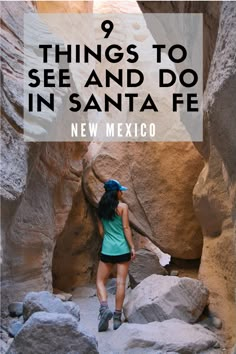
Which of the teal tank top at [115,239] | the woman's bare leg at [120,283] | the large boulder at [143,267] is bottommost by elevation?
the large boulder at [143,267]

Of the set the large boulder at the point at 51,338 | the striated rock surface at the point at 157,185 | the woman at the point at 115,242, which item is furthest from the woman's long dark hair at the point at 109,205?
the striated rock surface at the point at 157,185

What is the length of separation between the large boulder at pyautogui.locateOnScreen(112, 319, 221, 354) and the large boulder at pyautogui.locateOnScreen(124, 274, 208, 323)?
0.70ft

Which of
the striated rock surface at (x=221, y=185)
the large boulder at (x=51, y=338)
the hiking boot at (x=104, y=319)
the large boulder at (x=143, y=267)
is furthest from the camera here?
the large boulder at (x=143, y=267)

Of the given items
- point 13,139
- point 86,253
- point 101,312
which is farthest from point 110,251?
point 86,253

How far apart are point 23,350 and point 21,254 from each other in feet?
5.48

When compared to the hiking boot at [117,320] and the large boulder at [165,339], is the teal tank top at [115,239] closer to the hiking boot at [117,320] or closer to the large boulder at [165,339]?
the hiking boot at [117,320]

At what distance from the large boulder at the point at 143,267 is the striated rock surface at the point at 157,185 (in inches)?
29.1

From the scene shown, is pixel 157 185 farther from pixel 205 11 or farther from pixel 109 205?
pixel 205 11

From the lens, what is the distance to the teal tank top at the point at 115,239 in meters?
3.40

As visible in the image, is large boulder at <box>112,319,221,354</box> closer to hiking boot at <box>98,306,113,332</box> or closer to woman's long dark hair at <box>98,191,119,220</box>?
hiking boot at <box>98,306,113,332</box>

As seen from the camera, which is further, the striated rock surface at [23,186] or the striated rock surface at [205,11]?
the striated rock surface at [23,186]

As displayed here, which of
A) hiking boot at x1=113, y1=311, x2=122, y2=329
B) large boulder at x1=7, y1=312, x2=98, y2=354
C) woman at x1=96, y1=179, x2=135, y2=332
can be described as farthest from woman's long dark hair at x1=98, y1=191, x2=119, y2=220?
large boulder at x1=7, y1=312, x2=98, y2=354

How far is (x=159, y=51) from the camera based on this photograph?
338cm

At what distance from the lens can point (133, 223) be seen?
237 inches
